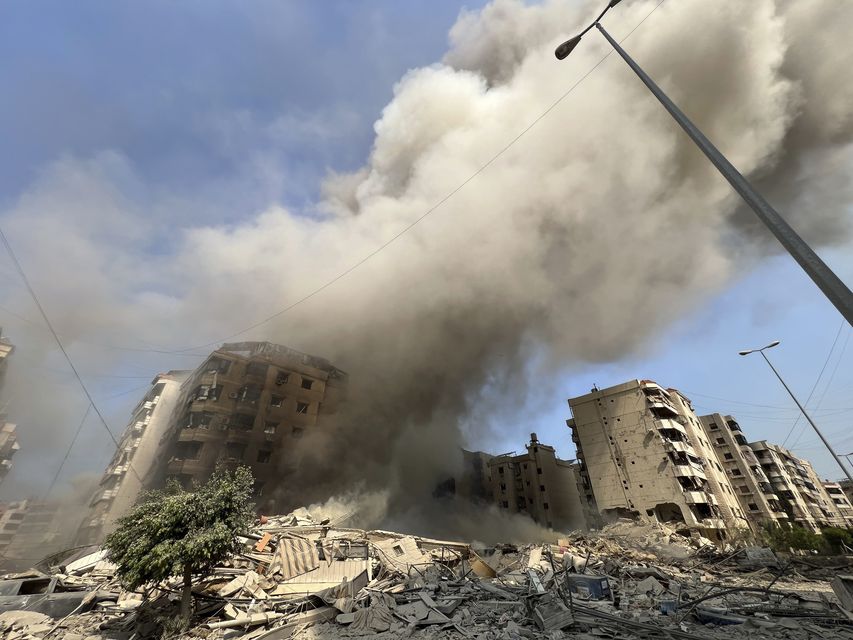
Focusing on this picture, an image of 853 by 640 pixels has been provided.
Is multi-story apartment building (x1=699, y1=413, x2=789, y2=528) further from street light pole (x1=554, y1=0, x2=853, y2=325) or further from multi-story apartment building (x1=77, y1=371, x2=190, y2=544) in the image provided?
multi-story apartment building (x1=77, y1=371, x2=190, y2=544)

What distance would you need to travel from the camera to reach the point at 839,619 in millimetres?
9523

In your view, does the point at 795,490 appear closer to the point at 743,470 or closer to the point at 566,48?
the point at 743,470

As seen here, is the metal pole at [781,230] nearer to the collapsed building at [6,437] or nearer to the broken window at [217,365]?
the broken window at [217,365]

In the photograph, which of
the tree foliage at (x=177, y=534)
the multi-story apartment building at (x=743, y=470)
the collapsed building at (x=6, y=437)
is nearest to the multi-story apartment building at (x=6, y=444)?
the collapsed building at (x=6, y=437)

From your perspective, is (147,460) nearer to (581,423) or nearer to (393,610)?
(393,610)

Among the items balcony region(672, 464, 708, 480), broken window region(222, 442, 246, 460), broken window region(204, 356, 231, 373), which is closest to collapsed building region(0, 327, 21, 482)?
broken window region(204, 356, 231, 373)

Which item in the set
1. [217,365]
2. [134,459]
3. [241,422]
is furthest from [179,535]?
[134,459]

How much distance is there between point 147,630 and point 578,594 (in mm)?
15976

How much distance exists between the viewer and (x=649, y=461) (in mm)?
44750

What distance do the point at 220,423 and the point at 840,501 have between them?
418 feet

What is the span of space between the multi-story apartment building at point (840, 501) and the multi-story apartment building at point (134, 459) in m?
124

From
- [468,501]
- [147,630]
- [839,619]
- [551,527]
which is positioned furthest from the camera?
[468,501]

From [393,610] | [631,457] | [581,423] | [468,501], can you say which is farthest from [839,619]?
[468,501]

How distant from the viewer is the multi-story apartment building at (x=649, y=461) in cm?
4184
